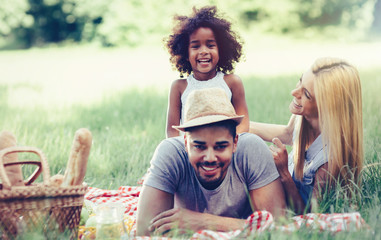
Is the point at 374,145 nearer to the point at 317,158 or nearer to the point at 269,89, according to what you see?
the point at 317,158

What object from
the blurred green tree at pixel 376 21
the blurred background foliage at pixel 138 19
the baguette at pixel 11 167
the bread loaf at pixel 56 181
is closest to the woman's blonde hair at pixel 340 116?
the bread loaf at pixel 56 181

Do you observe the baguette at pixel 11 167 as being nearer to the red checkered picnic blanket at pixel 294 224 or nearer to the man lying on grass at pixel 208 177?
the man lying on grass at pixel 208 177

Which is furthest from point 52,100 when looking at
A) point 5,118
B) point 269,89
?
point 269,89

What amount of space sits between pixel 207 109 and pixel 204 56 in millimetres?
1267

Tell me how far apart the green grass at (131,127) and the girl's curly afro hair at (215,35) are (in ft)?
3.65

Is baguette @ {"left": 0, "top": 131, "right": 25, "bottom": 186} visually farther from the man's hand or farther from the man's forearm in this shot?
the man's forearm

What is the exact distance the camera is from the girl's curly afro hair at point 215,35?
13.0ft

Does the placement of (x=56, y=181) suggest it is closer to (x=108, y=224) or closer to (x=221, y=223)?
(x=108, y=224)

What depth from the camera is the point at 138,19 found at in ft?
74.2

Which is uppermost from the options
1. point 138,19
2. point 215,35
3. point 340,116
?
point 138,19

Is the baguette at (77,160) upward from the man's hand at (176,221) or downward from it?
upward

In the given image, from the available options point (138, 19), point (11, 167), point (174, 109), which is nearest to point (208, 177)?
point (11, 167)

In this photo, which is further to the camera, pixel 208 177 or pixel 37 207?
pixel 208 177

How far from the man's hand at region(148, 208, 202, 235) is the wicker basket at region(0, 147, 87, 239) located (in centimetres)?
49
